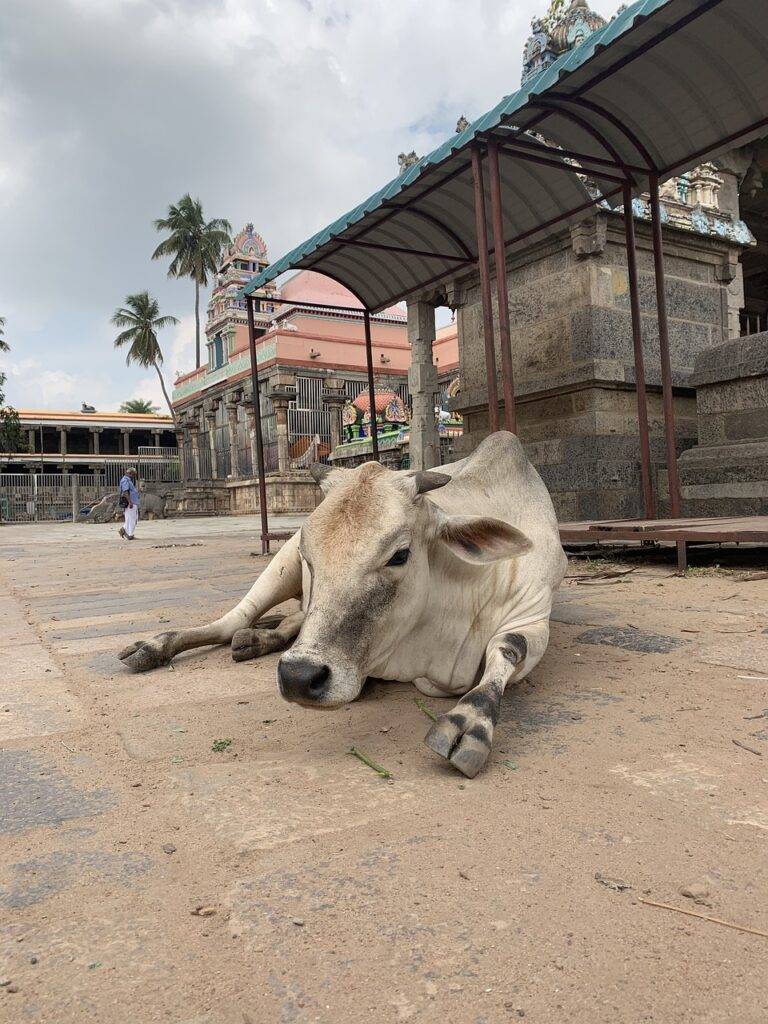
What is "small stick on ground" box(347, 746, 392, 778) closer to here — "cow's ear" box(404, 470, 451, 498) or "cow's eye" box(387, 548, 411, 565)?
"cow's eye" box(387, 548, 411, 565)

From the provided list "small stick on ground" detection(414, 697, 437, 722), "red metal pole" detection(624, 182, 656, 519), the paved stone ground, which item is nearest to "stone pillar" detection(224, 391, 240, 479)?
"red metal pole" detection(624, 182, 656, 519)

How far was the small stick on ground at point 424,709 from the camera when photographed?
2207mm

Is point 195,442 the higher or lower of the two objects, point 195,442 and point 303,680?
the higher

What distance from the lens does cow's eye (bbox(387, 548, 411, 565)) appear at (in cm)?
198

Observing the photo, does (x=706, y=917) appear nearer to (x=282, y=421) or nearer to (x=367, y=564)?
(x=367, y=564)

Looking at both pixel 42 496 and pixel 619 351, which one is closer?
pixel 619 351

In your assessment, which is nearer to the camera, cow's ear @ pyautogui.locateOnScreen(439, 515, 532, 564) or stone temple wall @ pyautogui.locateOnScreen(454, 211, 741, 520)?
cow's ear @ pyautogui.locateOnScreen(439, 515, 532, 564)

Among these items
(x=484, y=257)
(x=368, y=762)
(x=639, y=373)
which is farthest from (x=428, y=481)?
(x=639, y=373)

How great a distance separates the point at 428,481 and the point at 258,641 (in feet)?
4.17

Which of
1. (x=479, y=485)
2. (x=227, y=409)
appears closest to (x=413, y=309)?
(x=479, y=485)

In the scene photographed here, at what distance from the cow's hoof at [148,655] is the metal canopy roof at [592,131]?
11.3 ft

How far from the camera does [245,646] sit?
300 centimetres

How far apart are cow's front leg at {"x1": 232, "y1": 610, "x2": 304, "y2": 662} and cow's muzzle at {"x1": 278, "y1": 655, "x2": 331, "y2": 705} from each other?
1345 mm

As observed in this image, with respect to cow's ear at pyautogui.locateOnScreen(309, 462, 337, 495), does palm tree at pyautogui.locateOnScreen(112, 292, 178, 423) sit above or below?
above
